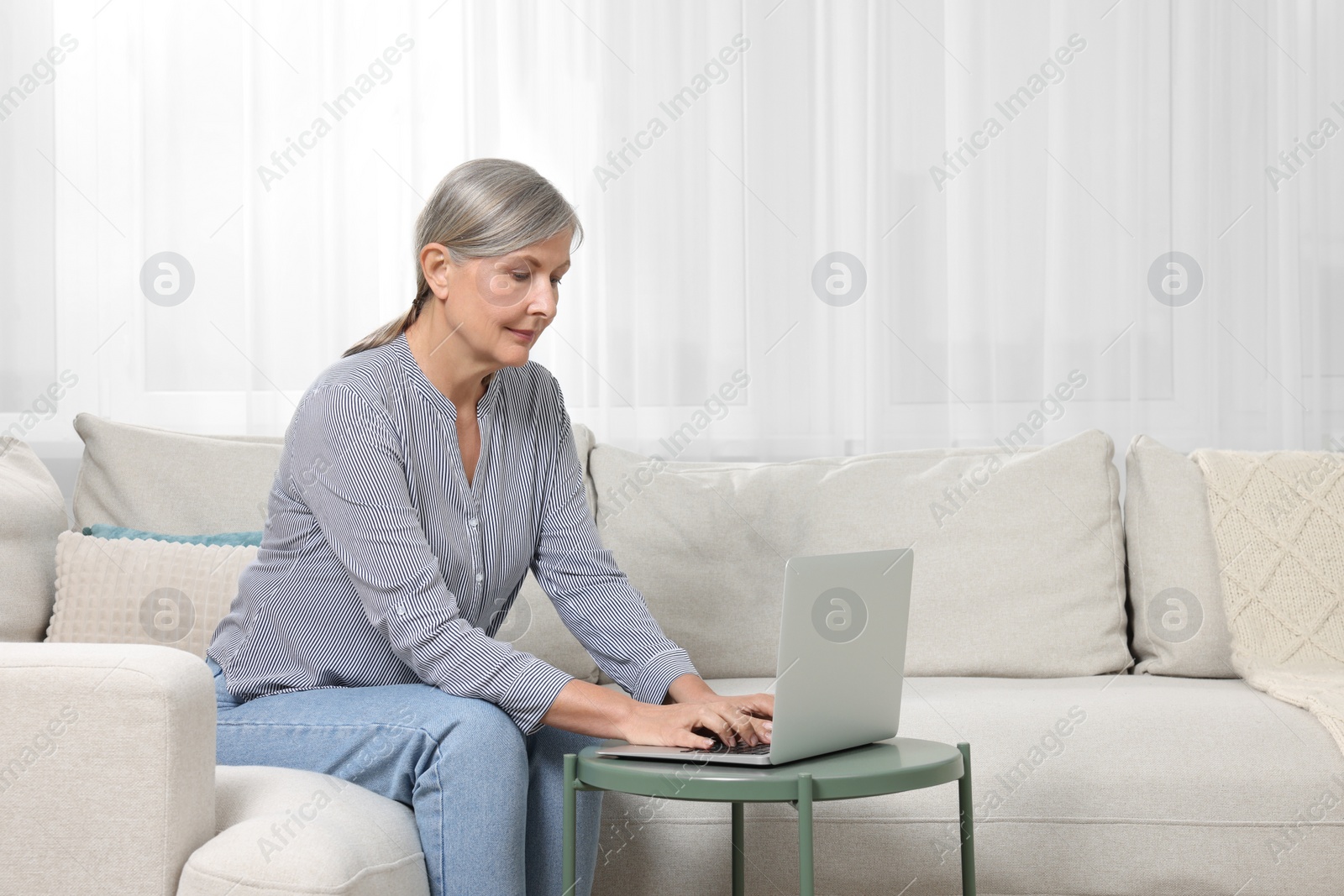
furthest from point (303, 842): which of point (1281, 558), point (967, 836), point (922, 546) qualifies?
point (1281, 558)

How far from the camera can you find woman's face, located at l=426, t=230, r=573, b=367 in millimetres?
1364

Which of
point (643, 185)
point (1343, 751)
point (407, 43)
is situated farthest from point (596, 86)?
point (1343, 751)

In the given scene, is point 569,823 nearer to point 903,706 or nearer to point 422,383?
point 422,383

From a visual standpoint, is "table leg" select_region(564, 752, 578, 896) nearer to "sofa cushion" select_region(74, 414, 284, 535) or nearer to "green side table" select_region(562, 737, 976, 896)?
"green side table" select_region(562, 737, 976, 896)

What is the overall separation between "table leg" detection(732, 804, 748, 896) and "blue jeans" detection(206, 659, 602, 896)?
0.25 m

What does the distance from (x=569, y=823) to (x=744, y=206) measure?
1624mm

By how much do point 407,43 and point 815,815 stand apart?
5.98 feet

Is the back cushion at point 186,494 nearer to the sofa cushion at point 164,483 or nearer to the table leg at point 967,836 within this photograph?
the sofa cushion at point 164,483

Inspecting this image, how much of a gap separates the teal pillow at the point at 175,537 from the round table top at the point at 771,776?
2.94 feet

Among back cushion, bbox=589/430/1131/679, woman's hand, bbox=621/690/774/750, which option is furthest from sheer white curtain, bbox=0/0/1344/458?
woman's hand, bbox=621/690/774/750

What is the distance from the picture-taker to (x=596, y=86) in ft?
8.22

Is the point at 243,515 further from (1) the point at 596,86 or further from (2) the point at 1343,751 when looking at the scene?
(2) the point at 1343,751

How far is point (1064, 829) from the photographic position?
4.95ft

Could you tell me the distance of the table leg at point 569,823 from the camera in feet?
3.71
